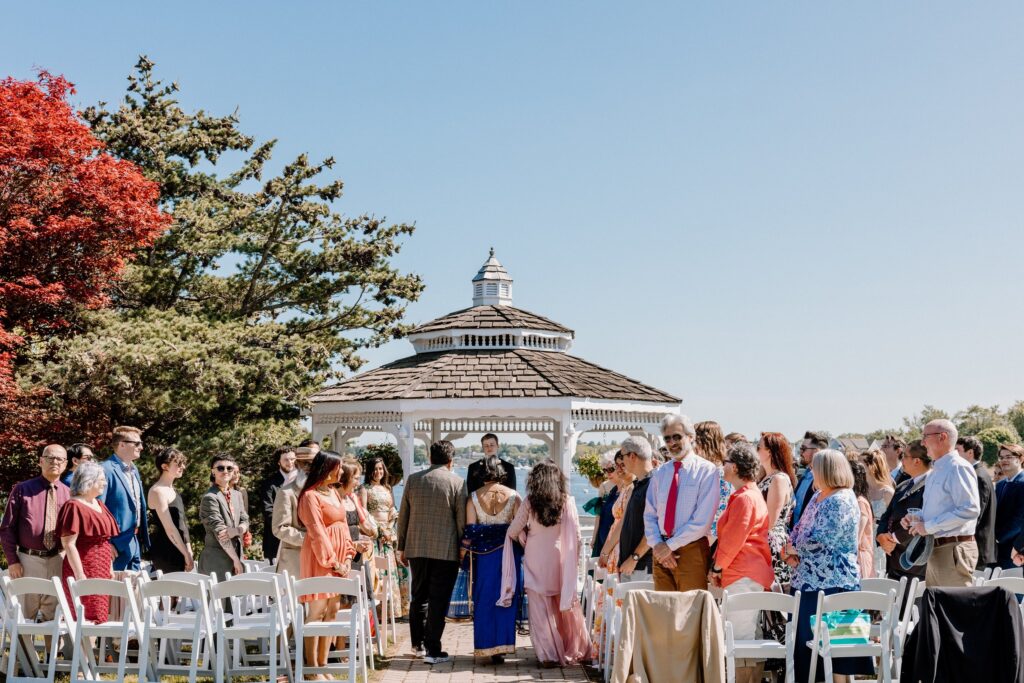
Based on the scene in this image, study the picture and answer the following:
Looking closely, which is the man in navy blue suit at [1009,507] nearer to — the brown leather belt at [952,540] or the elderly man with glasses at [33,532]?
the brown leather belt at [952,540]

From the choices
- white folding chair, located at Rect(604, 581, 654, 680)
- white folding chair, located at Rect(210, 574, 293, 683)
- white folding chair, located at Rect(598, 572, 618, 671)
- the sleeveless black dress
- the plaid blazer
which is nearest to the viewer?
white folding chair, located at Rect(210, 574, 293, 683)

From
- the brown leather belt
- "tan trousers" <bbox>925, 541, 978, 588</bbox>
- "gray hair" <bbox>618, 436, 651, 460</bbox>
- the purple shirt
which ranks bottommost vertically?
"tan trousers" <bbox>925, 541, 978, 588</bbox>

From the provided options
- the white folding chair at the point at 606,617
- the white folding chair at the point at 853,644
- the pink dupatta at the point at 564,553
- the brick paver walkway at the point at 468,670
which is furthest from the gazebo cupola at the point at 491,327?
the white folding chair at the point at 853,644

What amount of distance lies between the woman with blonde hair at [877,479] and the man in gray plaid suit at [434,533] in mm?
3622

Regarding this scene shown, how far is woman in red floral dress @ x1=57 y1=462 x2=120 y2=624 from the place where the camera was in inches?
328

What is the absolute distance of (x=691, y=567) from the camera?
317 inches

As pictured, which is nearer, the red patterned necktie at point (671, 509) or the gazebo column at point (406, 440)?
the red patterned necktie at point (671, 509)

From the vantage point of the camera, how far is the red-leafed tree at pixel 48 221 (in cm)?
1727

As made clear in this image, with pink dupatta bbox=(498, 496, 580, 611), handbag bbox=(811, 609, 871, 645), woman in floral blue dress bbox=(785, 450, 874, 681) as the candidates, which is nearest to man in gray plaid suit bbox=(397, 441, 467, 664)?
pink dupatta bbox=(498, 496, 580, 611)

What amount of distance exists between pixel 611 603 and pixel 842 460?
87.2 inches

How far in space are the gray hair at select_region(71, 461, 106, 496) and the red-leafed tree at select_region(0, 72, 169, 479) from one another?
898 cm

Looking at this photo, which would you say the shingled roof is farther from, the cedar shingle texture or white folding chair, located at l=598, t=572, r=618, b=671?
white folding chair, located at l=598, t=572, r=618, b=671

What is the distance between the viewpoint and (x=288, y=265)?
24.2 m

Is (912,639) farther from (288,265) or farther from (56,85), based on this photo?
(288,265)
